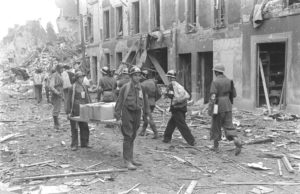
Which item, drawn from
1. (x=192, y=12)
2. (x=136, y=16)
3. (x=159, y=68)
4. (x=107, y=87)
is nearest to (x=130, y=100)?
(x=107, y=87)

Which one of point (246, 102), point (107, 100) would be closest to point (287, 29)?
point (246, 102)

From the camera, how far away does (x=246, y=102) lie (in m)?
15.7

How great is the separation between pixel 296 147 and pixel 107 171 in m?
4.73

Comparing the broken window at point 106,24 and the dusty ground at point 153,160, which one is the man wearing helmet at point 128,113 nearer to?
the dusty ground at point 153,160

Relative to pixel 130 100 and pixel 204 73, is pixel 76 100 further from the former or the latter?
pixel 204 73

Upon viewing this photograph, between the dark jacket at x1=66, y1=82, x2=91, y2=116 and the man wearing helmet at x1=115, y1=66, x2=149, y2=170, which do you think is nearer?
the man wearing helmet at x1=115, y1=66, x2=149, y2=170

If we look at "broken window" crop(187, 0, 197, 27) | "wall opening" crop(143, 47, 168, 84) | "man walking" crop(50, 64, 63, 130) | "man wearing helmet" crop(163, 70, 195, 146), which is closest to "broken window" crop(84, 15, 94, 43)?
"wall opening" crop(143, 47, 168, 84)

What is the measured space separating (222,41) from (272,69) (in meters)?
2.53

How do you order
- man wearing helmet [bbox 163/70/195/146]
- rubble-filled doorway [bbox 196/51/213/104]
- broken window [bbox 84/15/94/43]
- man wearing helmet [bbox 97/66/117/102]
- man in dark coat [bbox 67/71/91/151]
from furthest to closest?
broken window [bbox 84/15/94/43], rubble-filled doorway [bbox 196/51/213/104], man wearing helmet [bbox 97/66/117/102], man wearing helmet [bbox 163/70/195/146], man in dark coat [bbox 67/71/91/151]

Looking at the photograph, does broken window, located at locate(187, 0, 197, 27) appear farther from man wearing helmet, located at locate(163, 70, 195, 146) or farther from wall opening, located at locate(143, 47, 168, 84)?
man wearing helmet, located at locate(163, 70, 195, 146)

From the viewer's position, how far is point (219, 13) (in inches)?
674

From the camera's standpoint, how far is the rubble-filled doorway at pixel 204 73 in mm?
18828

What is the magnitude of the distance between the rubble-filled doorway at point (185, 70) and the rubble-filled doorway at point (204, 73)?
1.16 metres

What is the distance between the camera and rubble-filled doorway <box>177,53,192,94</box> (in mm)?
20141
